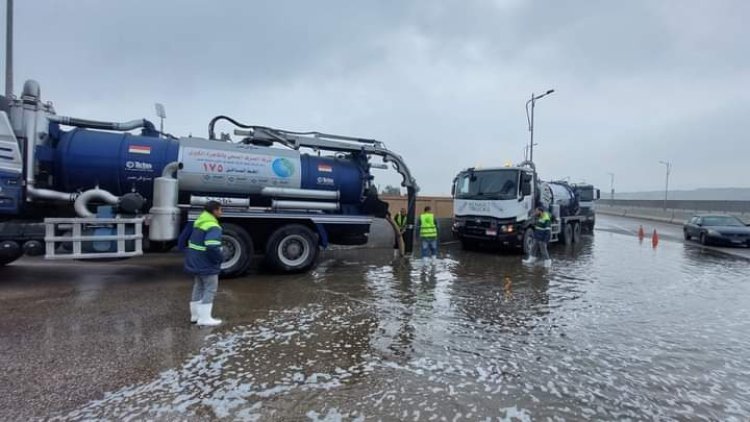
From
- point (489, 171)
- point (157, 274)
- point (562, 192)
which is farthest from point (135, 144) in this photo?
point (562, 192)

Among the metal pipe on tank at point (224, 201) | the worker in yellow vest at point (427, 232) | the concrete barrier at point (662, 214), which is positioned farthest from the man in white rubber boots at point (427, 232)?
the concrete barrier at point (662, 214)

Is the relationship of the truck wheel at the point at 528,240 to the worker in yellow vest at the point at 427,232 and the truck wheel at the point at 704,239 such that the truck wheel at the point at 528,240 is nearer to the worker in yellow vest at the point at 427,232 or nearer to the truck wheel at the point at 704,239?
the worker in yellow vest at the point at 427,232

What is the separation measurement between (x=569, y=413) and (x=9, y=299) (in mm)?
7668

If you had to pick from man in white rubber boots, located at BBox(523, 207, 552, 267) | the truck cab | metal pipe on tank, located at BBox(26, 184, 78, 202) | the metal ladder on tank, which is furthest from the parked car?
metal pipe on tank, located at BBox(26, 184, 78, 202)

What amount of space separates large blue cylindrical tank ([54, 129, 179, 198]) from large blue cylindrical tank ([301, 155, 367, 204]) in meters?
2.70

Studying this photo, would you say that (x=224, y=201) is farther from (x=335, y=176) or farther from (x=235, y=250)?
(x=335, y=176)

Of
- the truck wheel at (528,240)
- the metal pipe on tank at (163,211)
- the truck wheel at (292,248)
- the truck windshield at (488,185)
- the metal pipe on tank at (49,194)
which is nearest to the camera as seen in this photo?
the metal pipe on tank at (49,194)

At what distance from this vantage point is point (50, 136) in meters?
7.68

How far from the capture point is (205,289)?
17.8 ft

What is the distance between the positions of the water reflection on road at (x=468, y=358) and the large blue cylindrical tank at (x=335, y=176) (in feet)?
7.93

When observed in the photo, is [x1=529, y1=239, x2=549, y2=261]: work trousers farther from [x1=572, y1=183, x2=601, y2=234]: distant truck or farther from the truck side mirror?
[x1=572, y1=183, x2=601, y2=234]: distant truck

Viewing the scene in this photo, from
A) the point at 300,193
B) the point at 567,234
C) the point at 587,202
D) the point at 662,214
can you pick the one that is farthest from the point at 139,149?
the point at 662,214

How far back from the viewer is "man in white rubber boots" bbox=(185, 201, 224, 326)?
5.37 metres

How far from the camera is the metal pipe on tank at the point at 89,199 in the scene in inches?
296
